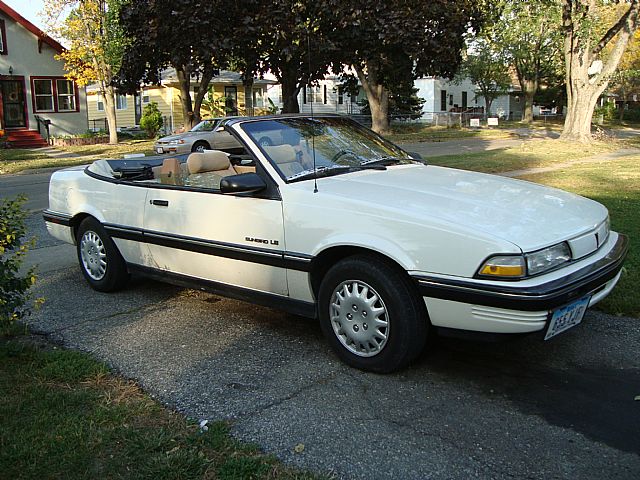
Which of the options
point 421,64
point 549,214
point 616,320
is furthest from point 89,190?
point 421,64

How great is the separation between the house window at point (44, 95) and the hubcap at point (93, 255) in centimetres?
2743

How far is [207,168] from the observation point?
211 inches

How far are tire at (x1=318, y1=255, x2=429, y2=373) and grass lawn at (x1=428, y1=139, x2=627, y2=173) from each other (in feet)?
36.7

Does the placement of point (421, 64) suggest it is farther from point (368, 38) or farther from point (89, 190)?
point (89, 190)

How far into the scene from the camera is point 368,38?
11.3 m

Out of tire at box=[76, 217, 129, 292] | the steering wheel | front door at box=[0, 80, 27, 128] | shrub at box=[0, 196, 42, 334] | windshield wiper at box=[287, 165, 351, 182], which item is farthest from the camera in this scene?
front door at box=[0, 80, 27, 128]

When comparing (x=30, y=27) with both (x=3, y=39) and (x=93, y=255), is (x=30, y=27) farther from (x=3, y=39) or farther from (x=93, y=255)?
Answer: (x=93, y=255)

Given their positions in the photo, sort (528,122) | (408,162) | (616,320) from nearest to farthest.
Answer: (616,320) → (408,162) → (528,122)

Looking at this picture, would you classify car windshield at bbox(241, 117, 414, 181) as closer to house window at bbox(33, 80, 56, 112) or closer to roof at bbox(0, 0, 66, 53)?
roof at bbox(0, 0, 66, 53)

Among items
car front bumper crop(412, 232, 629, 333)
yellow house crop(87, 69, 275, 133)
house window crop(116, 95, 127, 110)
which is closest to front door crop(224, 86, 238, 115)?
yellow house crop(87, 69, 275, 133)

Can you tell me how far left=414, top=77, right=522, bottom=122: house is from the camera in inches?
2238

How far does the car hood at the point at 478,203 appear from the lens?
12.0ft

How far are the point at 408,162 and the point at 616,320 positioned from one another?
6.70 feet

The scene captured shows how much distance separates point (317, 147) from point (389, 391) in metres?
1.99
